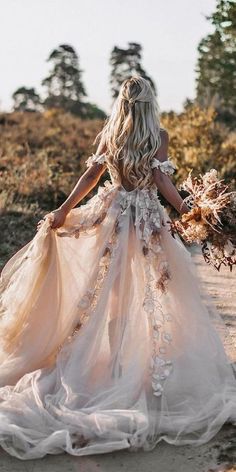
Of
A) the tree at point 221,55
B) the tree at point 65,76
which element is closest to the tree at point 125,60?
the tree at point 65,76

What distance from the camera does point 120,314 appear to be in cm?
440

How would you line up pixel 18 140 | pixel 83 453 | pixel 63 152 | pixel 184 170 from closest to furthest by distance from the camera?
pixel 83 453 → pixel 184 170 → pixel 63 152 → pixel 18 140

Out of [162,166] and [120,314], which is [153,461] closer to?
[120,314]

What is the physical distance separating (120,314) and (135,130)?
4.10ft

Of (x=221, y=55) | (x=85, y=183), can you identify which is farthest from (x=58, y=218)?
(x=221, y=55)

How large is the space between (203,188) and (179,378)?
4.11 feet

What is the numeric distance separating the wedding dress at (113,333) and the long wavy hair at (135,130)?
11 centimetres

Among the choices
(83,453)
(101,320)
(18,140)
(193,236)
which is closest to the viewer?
(83,453)

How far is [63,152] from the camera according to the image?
53.9ft

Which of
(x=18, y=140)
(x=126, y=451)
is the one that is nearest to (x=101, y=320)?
(x=126, y=451)

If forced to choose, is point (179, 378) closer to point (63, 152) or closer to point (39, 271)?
point (39, 271)

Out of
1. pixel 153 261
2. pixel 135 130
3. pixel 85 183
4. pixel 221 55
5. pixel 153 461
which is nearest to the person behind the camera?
pixel 153 461

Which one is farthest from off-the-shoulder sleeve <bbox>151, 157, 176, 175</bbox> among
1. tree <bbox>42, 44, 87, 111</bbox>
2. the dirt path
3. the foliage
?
tree <bbox>42, 44, 87, 111</bbox>

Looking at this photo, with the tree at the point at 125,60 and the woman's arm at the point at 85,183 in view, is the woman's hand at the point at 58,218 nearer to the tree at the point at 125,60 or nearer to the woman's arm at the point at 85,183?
the woman's arm at the point at 85,183
